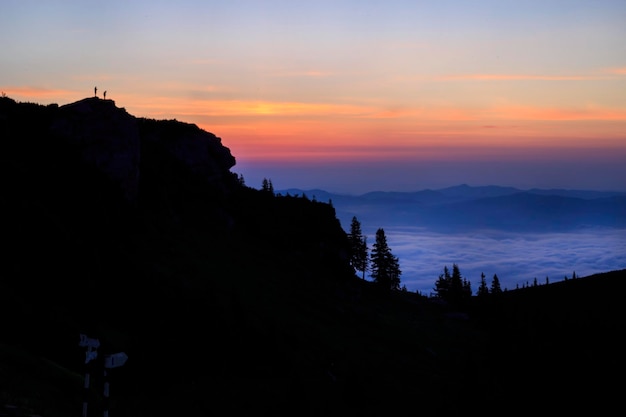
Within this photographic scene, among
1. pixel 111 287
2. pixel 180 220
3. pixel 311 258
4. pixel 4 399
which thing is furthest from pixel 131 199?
→ pixel 4 399

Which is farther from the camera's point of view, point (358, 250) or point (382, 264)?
point (358, 250)

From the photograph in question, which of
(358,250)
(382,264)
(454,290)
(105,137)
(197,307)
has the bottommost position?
(454,290)

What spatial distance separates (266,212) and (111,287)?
191ft

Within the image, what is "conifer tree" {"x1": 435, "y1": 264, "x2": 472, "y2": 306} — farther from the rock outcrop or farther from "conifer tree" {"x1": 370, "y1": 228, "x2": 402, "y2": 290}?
the rock outcrop

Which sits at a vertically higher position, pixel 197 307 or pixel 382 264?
pixel 382 264

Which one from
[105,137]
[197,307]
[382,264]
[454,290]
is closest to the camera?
[197,307]

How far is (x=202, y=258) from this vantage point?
71062 millimetres

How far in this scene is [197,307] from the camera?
4834cm

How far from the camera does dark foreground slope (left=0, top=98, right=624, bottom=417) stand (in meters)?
35.5

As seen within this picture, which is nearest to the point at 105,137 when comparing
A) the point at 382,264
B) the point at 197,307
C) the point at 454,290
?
the point at 197,307

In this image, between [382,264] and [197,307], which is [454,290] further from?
[197,307]

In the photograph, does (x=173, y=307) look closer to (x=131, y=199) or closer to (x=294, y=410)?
(x=294, y=410)

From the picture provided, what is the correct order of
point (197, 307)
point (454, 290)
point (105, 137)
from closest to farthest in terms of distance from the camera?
point (197, 307)
point (105, 137)
point (454, 290)

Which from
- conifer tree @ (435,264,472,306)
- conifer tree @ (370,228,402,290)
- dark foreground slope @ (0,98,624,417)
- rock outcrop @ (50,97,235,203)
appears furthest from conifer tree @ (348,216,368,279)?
rock outcrop @ (50,97,235,203)
